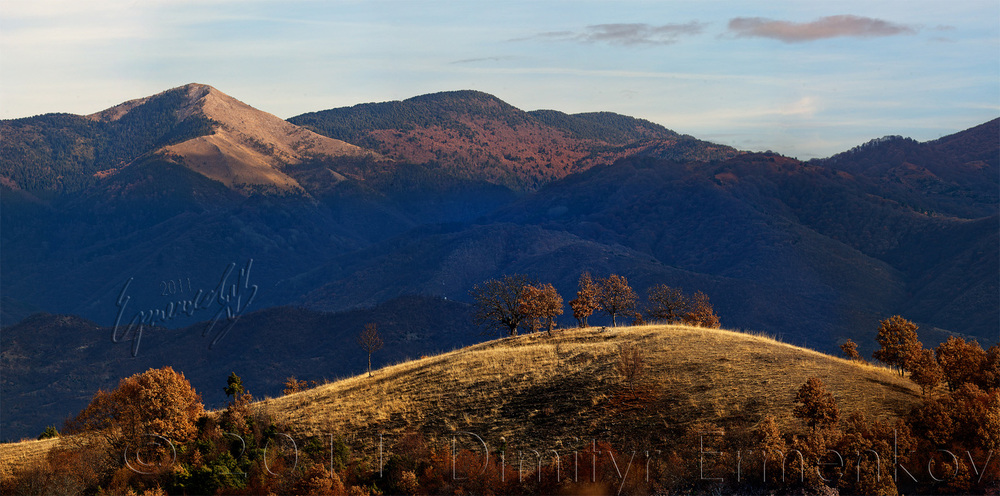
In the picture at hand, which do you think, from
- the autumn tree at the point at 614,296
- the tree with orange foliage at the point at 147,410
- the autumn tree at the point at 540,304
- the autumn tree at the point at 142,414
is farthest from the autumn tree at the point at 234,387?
the autumn tree at the point at 614,296

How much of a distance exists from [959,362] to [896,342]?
954 cm

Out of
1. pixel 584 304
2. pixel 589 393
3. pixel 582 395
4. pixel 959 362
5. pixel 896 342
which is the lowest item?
pixel 582 395

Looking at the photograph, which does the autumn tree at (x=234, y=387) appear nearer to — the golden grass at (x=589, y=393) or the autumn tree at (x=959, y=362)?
the golden grass at (x=589, y=393)

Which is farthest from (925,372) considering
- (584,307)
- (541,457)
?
(584,307)

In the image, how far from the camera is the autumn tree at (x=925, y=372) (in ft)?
219

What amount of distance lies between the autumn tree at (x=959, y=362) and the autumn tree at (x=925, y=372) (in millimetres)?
674

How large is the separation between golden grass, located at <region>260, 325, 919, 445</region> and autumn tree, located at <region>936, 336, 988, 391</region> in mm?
3028

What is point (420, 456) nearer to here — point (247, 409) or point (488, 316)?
point (247, 409)

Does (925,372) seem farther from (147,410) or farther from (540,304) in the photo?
(147,410)

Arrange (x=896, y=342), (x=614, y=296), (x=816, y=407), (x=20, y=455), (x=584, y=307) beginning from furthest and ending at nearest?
(x=614, y=296)
(x=584, y=307)
(x=896, y=342)
(x=20, y=455)
(x=816, y=407)

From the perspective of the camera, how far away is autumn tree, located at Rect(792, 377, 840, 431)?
60.4 metres

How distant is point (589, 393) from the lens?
70.5 m

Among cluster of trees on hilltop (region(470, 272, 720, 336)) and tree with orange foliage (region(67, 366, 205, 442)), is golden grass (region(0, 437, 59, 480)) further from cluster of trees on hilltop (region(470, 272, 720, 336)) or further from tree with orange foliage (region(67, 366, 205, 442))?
cluster of trees on hilltop (region(470, 272, 720, 336))

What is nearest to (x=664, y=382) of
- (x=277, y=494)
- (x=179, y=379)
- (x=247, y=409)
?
(x=277, y=494)
